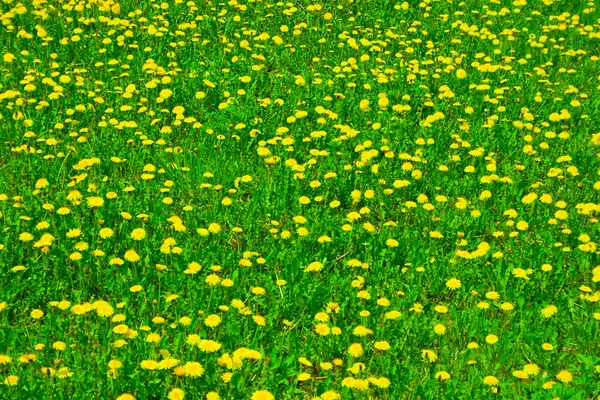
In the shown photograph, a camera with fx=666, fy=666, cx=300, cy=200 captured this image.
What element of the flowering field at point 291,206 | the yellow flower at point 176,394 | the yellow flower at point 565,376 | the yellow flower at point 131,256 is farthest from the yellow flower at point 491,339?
the yellow flower at point 131,256

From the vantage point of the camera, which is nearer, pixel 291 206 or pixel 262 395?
pixel 262 395

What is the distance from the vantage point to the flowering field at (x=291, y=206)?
10.0 feet

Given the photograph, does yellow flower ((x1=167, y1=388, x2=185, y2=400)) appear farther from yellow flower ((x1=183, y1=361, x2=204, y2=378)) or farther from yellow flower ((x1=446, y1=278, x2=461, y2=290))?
yellow flower ((x1=446, y1=278, x2=461, y2=290))

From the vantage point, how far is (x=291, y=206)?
13.9 ft

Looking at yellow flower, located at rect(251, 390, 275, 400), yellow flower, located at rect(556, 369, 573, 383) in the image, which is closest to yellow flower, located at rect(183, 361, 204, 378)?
yellow flower, located at rect(251, 390, 275, 400)

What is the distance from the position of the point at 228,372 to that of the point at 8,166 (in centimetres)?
236

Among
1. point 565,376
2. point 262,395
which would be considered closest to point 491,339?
point 565,376

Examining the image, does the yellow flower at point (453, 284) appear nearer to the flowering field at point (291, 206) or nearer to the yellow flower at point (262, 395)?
the flowering field at point (291, 206)

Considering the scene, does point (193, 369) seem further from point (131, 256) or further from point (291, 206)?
point (291, 206)

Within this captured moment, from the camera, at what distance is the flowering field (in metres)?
3.05

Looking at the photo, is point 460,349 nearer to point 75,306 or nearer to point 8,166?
point 75,306

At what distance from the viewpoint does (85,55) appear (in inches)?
228

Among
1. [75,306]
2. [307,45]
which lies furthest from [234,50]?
[75,306]

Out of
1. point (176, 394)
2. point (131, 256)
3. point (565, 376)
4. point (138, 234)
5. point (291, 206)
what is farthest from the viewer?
point (291, 206)
